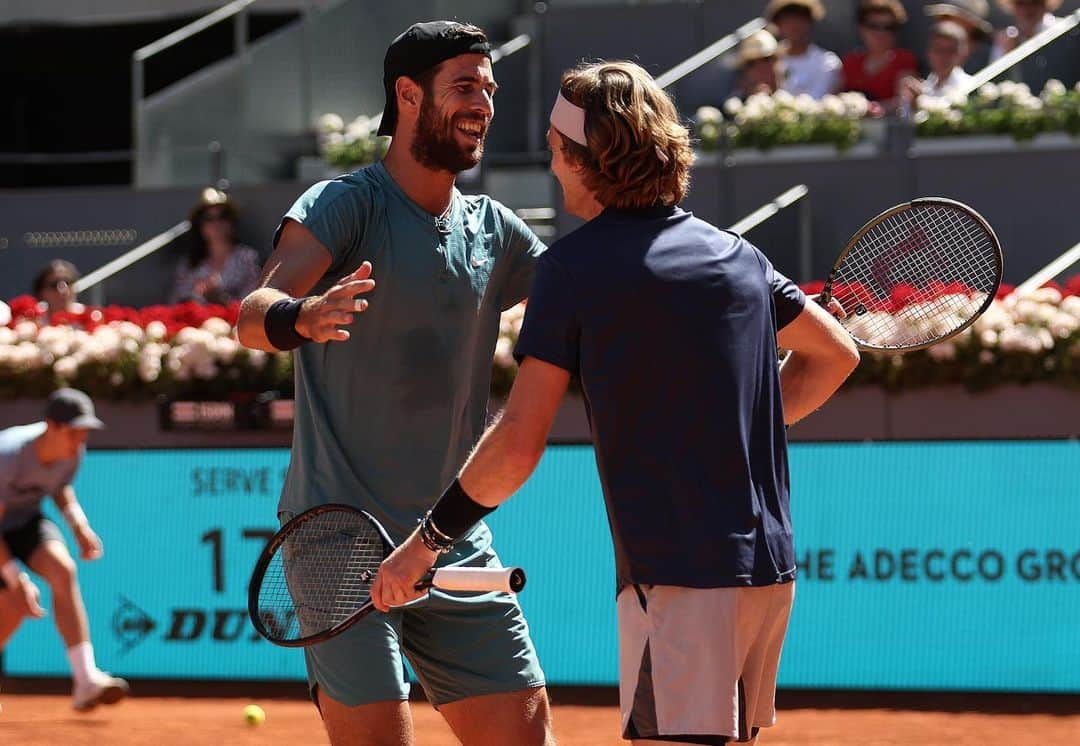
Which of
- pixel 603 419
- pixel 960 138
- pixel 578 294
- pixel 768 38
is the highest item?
pixel 768 38

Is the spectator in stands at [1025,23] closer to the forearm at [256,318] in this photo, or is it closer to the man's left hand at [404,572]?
the forearm at [256,318]

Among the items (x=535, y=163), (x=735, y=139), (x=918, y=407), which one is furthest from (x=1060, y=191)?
→ (x=535, y=163)

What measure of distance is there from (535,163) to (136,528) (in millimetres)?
4647

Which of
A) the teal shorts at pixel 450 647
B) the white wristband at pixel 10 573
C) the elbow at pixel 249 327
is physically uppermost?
the elbow at pixel 249 327

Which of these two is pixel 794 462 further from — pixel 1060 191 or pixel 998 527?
pixel 1060 191

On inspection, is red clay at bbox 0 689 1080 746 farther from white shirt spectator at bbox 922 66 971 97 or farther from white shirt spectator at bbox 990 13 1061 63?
white shirt spectator at bbox 990 13 1061 63

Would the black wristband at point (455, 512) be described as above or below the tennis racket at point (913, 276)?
below

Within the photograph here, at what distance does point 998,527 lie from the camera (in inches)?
330

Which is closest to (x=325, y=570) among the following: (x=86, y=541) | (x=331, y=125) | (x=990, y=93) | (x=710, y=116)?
(x=86, y=541)

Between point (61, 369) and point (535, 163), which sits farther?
point (535, 163)

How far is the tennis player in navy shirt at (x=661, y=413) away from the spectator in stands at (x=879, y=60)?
9034mm

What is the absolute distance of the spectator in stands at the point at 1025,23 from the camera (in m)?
11.9

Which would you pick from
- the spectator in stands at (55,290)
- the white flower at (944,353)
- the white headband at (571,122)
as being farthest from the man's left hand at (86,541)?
the white headband at (571,122)

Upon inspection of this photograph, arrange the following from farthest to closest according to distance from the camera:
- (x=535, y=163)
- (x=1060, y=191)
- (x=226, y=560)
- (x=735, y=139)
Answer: (x=535, y=163)
(x=735, y=139)
(x=1060, y=191)
(x=226, y=560)
